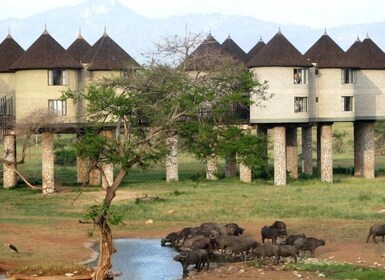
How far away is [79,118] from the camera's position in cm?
5884

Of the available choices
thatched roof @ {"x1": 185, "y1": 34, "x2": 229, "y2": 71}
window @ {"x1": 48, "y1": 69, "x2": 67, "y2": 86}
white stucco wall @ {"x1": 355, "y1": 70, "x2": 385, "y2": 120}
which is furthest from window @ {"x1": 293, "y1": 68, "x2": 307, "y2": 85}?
window @ {"x1": 48, "y1": 69, "x2": 67, "y2": 86}

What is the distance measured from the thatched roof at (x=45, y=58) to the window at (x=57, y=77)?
0.55 m

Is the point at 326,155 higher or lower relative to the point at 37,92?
lower

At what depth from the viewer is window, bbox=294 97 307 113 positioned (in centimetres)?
6222

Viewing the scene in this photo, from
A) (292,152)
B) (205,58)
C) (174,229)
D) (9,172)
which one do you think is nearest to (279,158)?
(292,152)

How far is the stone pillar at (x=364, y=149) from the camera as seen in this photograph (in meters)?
68.0

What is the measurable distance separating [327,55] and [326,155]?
20.1ft

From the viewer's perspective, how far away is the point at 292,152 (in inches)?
2717

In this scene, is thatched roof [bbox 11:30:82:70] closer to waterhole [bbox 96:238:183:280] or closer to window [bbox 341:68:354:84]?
window [bbox 341:68:354:84]

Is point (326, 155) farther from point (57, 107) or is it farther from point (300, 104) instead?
point (57, 107)

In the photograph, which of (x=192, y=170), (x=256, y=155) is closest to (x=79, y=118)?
(x=192, y=170)

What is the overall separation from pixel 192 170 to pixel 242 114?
1377cm

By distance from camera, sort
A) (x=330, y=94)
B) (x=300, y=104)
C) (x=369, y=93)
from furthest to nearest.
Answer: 1. (x=369, y=93)
2. (x=330, y=94)
3. (x=300, y=104)

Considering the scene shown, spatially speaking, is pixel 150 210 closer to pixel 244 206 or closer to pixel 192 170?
pixel 244 206
